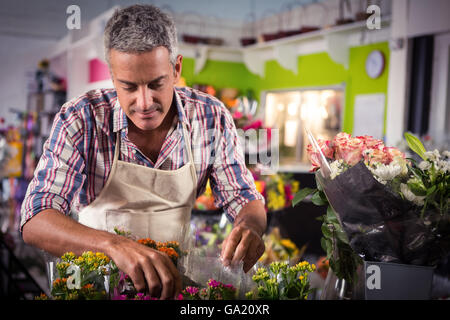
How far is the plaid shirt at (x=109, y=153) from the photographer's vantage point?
1046 millimetres

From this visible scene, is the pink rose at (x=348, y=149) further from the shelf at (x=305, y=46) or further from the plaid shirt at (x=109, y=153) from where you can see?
the shelf at (x=305, y=46)

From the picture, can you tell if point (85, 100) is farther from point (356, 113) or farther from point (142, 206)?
point (356, 113)

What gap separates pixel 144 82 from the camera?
1.00 meters

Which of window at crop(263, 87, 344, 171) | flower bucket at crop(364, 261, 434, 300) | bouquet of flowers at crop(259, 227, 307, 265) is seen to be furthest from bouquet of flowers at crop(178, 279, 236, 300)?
window at crop(263, 87, 344, 171)

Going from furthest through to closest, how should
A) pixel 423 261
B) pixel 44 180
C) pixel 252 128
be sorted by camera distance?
pixel 252 128
pixel 44 180
pixel 423 261

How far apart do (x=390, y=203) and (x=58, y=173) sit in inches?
Answer: 27.3

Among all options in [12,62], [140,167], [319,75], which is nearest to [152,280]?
[140,167]

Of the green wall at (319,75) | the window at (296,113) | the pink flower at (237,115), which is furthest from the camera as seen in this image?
the window at (296,113)

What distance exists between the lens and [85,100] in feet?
3.97

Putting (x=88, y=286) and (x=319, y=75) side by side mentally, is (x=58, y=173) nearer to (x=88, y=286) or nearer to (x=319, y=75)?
(x=88, y=286)

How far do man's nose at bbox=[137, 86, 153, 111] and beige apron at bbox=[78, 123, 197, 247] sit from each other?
0.70 feet

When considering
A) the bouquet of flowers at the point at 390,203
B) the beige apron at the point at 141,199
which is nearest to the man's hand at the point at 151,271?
the bouquet of flowers at the point at 390,203

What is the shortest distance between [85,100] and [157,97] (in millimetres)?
264
